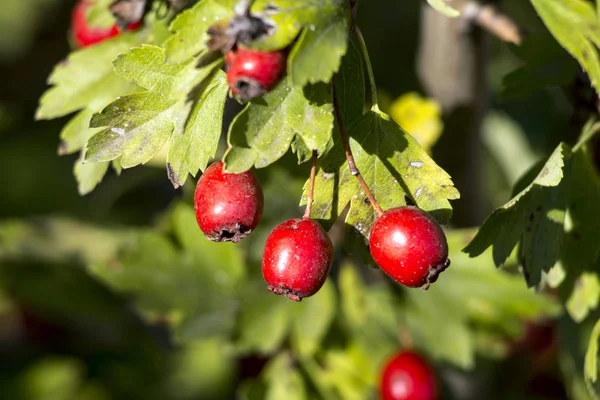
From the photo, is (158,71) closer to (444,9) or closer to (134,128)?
(134,128)

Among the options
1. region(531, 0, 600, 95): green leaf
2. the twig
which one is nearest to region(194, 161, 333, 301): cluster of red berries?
region(531, 0, 600, 95): green leaf

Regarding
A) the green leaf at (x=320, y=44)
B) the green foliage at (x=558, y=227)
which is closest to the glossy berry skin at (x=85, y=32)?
the green leaf at (x=320, y=44)

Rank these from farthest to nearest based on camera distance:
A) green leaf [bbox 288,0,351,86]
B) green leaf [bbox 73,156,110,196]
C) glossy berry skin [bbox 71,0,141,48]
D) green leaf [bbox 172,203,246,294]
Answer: green leaf [bbox 172,203,246,294] → glossy berry skin [bbox 71,0,141,48] → green leaf [bbox 73,156,110,196] → green leaf [bbox 288,0,351,86]

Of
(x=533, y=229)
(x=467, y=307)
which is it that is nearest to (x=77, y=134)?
(x=533, y=229)

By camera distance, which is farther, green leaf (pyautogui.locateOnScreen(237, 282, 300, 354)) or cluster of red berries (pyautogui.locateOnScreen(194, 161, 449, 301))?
green leaf (pyautogui.locateOnScreen(237, 282, 300, 354))

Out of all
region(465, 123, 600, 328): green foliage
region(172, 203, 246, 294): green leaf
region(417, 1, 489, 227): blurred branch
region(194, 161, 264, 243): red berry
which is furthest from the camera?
region(172, 203, 246, 294): green leaf

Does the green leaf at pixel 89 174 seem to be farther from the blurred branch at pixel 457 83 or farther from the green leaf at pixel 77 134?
the blurred branch at pixel 457 83

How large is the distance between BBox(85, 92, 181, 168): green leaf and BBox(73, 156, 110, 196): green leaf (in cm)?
20

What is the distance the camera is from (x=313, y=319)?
5.39 feet

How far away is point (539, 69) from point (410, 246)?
490 millimetres

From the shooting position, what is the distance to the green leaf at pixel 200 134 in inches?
35.0

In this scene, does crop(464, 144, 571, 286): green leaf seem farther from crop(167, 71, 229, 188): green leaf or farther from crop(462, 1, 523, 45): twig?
crop(462, 1, 523, 45): twig

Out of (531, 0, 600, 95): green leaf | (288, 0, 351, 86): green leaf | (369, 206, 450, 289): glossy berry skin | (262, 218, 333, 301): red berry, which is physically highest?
(288, 0, 351, 86): green leaf

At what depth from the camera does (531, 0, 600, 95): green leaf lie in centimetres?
91
